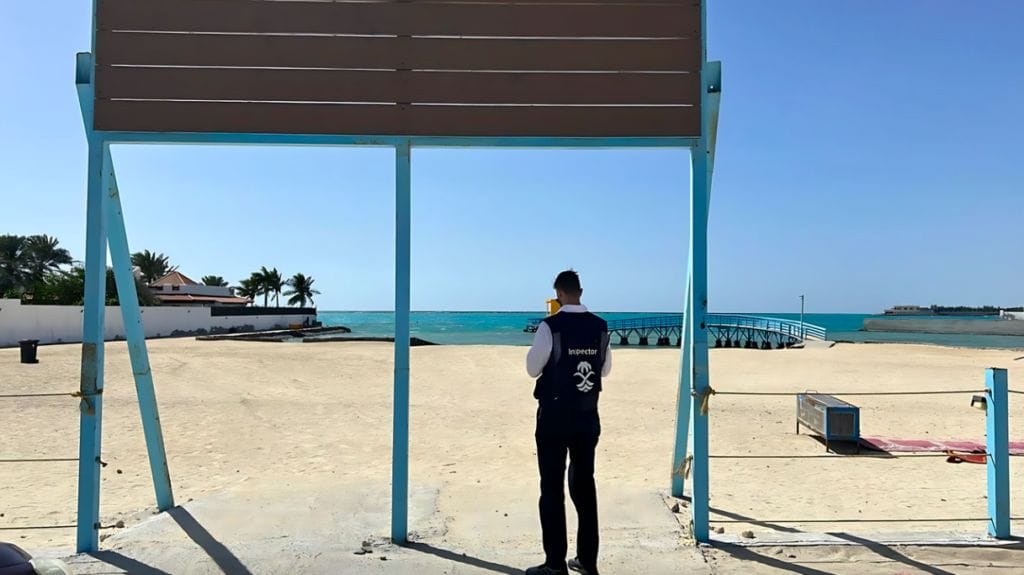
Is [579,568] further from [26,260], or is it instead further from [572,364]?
[26,260]

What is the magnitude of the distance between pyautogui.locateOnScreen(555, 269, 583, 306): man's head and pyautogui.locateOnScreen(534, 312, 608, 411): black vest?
0.51ft

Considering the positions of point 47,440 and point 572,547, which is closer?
point 572,547

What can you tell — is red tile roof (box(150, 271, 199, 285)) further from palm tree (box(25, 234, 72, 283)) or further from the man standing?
the man standing

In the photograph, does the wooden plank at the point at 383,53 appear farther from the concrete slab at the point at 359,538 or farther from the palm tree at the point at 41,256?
the palm tree at the point at 41,256

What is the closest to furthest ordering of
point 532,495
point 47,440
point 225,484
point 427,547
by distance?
point 427,547 → point 532,495 → point 225,484 → point 47,440

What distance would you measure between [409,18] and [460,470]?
4820 mm

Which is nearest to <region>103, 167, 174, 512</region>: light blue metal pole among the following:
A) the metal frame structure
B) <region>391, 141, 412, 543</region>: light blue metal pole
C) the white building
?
the metal frame structure

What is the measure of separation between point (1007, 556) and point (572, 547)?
8.63 feet

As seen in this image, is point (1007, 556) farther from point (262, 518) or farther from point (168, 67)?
point (168, 67)

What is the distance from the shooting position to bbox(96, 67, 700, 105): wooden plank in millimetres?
4266

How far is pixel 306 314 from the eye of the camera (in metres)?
63.4

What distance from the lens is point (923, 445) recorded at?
8266 millimetres

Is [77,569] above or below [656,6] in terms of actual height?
below

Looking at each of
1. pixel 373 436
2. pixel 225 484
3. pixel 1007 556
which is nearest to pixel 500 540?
pixel 1007 556
